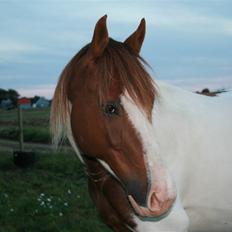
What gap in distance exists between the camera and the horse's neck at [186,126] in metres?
3.08

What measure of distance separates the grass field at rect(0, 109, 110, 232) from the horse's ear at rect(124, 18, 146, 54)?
9.77 ft

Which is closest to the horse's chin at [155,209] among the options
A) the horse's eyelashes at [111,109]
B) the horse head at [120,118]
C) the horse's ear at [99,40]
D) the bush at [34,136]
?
the horse head at [120,118]

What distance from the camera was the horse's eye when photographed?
8.63 feet

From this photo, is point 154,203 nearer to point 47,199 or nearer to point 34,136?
point 47,199

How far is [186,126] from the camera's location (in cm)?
317

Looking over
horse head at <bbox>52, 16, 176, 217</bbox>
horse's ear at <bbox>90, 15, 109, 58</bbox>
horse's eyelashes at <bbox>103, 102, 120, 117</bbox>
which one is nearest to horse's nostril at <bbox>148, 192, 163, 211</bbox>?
horse head at <bbox>52, 16, 176, 217</bbox>

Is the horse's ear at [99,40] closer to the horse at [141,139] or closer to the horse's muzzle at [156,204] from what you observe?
the horse at [141,139]

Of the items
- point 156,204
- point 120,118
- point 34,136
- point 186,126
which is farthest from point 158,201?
point 34,136

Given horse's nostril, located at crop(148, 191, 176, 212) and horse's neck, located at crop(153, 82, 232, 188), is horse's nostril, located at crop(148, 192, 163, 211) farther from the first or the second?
horse's neck, located at crop(153, 82, 232, 188)

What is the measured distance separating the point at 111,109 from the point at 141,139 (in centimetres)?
25

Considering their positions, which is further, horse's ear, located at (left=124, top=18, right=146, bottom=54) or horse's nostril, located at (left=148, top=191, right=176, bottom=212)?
horse's ear, located at (left=124, top=18, right=146, bottom=54)

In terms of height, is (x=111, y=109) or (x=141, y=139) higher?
(x=111, y=109)

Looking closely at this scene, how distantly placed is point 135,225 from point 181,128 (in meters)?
0.73

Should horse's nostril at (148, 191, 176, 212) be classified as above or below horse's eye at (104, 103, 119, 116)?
below
